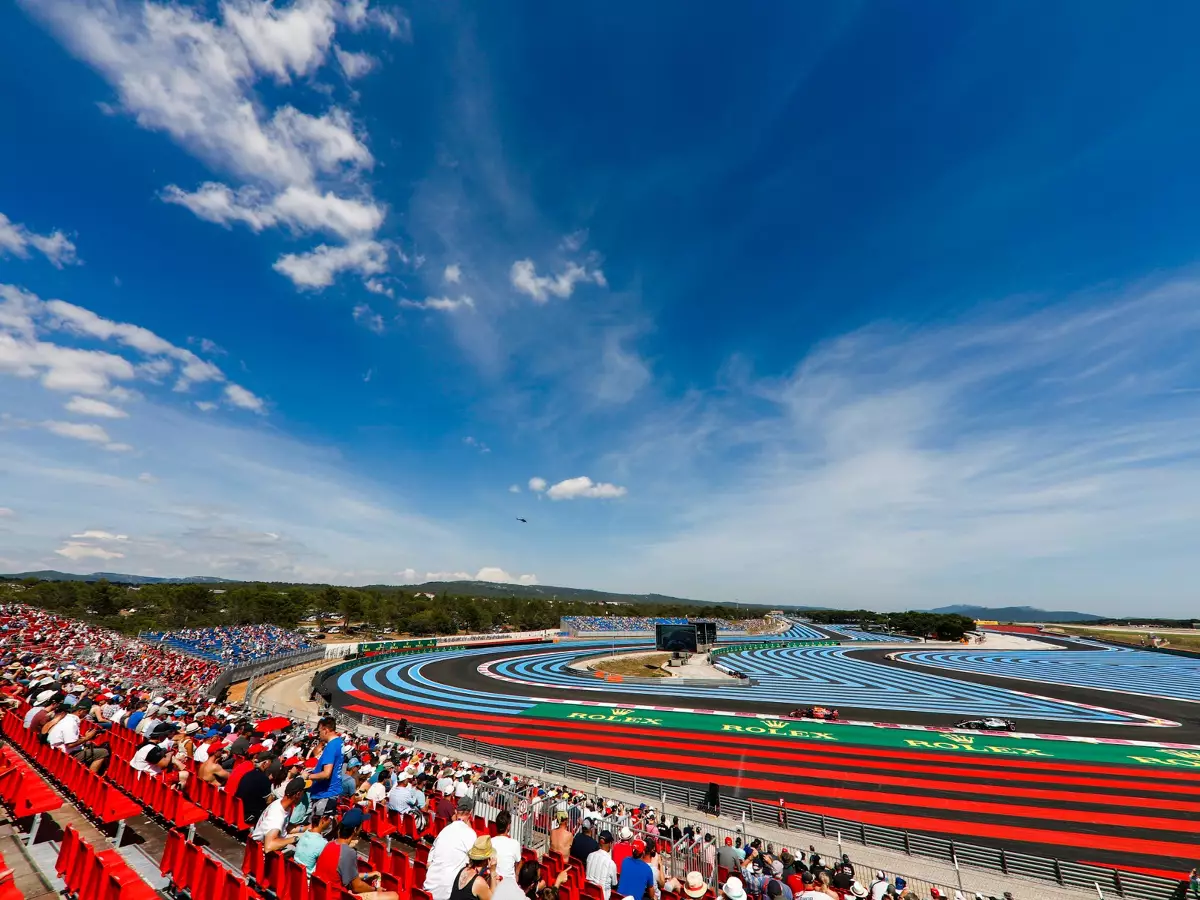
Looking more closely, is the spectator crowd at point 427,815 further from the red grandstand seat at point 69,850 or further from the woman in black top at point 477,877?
the red grandstand seat at point 69,850

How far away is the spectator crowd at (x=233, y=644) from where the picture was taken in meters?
37.3

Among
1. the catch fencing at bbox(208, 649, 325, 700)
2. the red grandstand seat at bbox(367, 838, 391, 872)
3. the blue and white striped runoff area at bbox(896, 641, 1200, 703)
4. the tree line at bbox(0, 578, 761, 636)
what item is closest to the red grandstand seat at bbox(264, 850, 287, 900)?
the red grandstand seat at bbox(367, 838, 391, 872)

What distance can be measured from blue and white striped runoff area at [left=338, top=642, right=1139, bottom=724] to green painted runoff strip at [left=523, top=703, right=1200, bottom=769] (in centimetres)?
370

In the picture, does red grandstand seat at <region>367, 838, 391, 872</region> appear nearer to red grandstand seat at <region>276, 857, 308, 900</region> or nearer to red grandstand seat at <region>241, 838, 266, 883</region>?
red grandstand seat at <region>241, 838, 266, 883</region>

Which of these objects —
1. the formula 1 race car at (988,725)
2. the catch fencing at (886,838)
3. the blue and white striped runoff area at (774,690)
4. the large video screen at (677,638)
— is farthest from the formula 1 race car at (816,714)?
the large video screen at (677,638)

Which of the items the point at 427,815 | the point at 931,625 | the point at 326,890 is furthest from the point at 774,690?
the point at 931,625

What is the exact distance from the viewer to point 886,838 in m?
13.1

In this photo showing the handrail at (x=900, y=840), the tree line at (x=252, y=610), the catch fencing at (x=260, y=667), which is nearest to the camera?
the handrail at (x=900, y=840)

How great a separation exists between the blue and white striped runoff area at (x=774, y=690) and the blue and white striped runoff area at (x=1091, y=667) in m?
10.4

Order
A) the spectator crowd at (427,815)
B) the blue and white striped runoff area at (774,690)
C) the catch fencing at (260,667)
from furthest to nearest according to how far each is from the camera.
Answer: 1. the blue and white striped runoff area at (774,690)
2. the catch fencing at (260,667)
3. the spectator crowd at (427,815)

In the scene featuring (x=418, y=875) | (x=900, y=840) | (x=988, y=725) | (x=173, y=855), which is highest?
(x=173, y=855)

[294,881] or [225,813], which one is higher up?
[294,881]

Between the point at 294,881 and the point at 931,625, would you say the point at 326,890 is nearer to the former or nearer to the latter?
the point at 294,881

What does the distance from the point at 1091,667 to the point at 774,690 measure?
46569 mm
